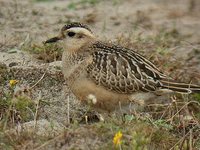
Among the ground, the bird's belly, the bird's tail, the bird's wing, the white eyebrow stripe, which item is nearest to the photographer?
the ground

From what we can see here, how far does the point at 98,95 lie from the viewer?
792 cm

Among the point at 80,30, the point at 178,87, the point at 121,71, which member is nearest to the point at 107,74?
the point at 121,71

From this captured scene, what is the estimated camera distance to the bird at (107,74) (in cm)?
796

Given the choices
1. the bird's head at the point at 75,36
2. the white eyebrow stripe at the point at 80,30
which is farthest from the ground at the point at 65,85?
the white eyebrow stripe at the point at 80,30

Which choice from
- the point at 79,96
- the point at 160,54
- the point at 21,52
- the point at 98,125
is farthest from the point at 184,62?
the point at 98,125

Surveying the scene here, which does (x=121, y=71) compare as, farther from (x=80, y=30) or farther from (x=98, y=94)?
(x=80, y=30)

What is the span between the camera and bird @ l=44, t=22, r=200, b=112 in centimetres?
796

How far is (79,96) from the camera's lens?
7914 millimetres

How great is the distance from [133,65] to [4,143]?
1922 millimetres

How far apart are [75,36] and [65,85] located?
0.83 metres

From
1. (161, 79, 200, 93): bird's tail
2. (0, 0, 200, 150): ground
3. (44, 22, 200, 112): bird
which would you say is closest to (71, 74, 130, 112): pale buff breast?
(44, 22, 200, 112): bird

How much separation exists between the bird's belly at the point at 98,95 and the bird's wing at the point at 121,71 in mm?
56

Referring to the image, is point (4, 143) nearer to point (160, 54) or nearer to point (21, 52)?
point (21, 52)

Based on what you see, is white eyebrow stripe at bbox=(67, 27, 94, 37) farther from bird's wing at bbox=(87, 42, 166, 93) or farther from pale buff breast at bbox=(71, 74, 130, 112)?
pale buff breast at bbox=(71, 74, 130, 112)
